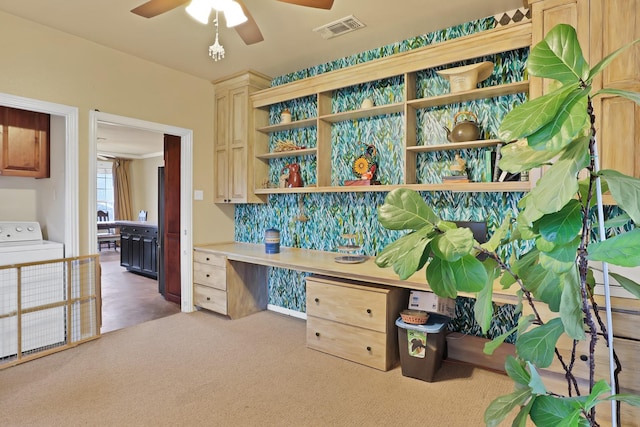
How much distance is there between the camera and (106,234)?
8.89m

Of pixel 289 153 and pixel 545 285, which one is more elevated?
pixel 289 153

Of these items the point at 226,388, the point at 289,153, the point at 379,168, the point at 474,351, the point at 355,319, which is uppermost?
the point at 289,153

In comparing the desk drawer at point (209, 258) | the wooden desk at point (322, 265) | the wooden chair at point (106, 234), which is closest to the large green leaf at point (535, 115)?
the wooden desk at point (322, 265)

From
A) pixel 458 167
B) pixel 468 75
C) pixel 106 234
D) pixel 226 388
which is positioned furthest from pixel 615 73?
pixel 106 234

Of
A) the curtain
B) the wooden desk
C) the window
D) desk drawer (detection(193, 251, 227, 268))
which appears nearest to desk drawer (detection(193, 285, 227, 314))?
desk drawer (detection(193, 251, 227, 268))

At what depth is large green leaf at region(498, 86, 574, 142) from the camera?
59 centimetres

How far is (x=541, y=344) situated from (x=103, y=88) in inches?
149

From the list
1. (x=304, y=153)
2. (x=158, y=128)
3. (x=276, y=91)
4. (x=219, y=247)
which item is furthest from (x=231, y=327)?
(x=276, y=91)

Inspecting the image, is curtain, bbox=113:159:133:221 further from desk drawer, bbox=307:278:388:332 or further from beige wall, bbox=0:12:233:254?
desk drawer, bbox=307:278:388:332

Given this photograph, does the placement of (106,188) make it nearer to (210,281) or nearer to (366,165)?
(210,281)

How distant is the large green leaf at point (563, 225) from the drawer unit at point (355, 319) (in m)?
1.95

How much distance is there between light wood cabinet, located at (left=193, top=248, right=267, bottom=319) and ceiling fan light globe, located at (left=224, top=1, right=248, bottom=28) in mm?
2329

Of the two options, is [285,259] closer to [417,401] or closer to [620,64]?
[417,401]

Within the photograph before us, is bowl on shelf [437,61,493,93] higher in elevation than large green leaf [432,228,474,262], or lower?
higher
